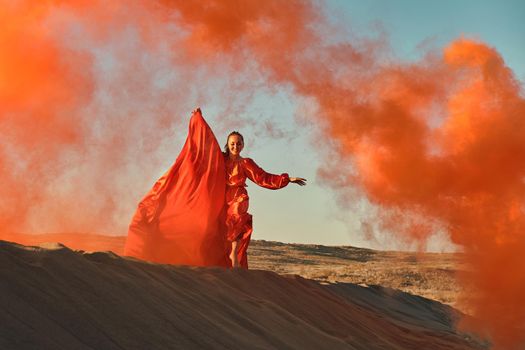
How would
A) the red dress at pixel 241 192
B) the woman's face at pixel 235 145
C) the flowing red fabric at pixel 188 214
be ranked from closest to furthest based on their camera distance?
1. the flowing red fabric at pixel 188 214
2. the red dress at pixel 241 192
3. the woman's face at pixel 235 145

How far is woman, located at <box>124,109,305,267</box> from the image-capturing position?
11.8 meters

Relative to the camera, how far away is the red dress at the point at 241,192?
12.0m

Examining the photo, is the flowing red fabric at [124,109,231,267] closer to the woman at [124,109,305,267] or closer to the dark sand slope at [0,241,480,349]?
the woman at [124,109,305,267]

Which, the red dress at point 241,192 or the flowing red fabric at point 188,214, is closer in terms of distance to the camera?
the flowing red fabric at point 188,214

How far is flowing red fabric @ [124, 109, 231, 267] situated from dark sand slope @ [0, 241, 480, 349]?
→ 2.88ft

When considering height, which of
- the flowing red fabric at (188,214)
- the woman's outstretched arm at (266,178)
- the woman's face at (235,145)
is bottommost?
the flowing red fabric at (188,214)

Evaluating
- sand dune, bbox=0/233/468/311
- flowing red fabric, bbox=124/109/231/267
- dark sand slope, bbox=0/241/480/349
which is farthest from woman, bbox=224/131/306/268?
sand dune, bbox=0/233/468/311

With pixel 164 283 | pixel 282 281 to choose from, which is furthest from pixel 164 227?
pixel 164 283

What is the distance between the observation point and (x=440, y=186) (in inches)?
485

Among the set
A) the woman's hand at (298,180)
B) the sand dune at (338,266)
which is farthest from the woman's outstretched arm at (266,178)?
the sand dune at (338,266)

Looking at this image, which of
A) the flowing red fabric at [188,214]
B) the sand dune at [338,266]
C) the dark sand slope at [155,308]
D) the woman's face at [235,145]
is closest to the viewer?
the dark sand slope at [155,308]

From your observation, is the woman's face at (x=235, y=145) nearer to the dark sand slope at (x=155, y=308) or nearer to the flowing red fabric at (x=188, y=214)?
the flowing red fabric at (x=188, y=214)

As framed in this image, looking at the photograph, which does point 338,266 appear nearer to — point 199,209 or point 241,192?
point 241,192

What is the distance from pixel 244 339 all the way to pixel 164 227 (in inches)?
170
